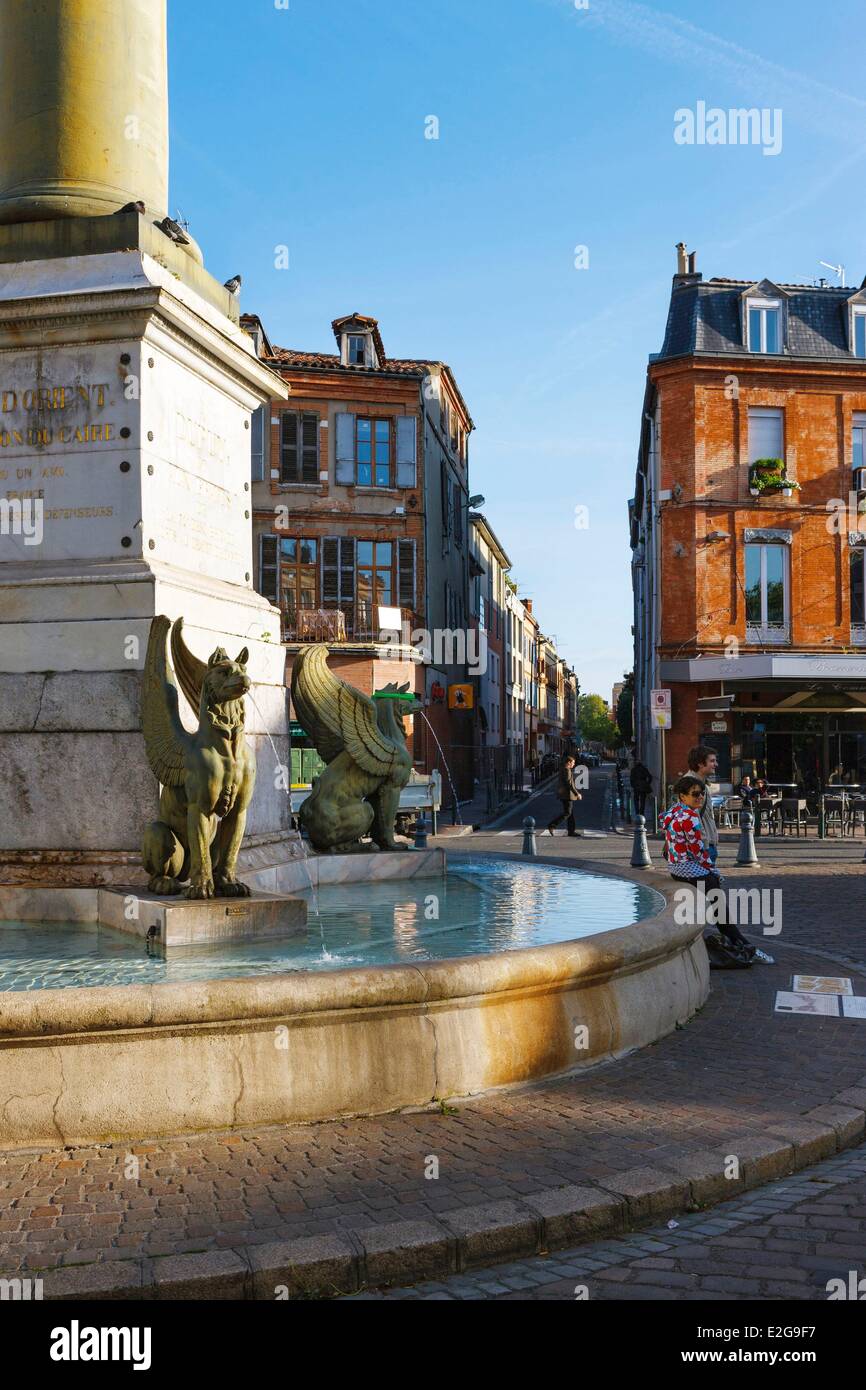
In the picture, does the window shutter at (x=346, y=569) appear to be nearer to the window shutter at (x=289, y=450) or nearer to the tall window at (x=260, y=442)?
the window shutter at (x=289, y=450)

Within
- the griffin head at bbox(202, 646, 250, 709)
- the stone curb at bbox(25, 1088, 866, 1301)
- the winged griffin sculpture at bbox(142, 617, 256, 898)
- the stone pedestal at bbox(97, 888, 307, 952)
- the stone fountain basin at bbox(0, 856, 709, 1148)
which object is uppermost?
the griffin head at bbox(202, 646, 250, 709)

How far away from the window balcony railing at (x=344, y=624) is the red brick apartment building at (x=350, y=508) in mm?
42

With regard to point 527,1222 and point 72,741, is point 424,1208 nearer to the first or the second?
Answer: point 527,1222

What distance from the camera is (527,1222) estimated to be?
393 centimetres

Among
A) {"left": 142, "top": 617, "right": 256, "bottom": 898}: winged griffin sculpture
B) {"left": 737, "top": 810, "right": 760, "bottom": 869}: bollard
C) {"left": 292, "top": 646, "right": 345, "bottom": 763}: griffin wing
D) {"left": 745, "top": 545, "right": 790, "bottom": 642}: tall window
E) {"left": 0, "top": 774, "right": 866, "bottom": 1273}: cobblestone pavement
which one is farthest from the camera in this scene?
{"left": 745, "top": 545, "right": 790, "bottom": 642}: tall window

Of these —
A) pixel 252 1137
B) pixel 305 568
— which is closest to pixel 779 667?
pixel 305 568

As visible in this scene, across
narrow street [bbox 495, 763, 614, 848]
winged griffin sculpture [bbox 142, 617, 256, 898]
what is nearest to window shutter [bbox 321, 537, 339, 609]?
narrow street [bbox 495, 763, 614, 848]

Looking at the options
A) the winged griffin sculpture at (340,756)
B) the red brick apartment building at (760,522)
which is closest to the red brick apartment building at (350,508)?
the red brick apartment building at (760,522)

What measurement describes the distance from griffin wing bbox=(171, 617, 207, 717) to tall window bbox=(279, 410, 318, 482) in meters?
29.7

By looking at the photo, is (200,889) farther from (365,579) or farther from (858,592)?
(858,592)

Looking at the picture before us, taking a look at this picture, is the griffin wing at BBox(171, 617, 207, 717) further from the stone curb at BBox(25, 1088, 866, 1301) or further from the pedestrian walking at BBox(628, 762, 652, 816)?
the pedestrian walking at BBox(628, 762, 652, 816)

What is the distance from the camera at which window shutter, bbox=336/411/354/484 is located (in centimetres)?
3606

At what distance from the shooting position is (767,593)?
33344mm

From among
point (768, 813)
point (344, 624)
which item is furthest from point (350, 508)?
point (768, 813)
